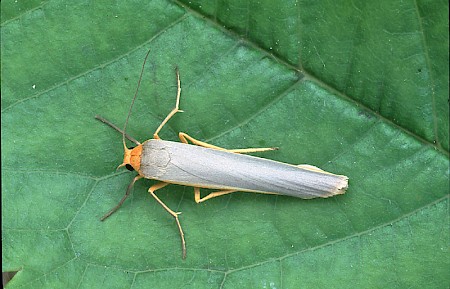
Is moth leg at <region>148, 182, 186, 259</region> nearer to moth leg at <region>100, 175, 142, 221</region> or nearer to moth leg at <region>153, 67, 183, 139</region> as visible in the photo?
moth leg at <region>100, 175, 142, 221</region>

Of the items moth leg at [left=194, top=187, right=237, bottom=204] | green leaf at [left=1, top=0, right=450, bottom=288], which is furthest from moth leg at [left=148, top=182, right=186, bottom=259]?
moth leg at [left=194, top=187, right=237, bottom=204]

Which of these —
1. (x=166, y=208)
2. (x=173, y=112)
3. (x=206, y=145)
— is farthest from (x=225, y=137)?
(x=166, y=208)

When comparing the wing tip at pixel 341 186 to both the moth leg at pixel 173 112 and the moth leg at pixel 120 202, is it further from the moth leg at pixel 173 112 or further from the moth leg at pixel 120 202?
the moth leg at pixel 120 202

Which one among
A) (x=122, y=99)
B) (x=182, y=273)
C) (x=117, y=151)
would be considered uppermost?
(x=122, y=99)

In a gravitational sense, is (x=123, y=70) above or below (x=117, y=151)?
above

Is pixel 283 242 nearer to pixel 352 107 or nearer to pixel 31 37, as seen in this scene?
pixel 352 107

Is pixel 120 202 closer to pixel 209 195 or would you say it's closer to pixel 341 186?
pixel 209 195

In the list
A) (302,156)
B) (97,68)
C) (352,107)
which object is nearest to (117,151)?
(97,68)

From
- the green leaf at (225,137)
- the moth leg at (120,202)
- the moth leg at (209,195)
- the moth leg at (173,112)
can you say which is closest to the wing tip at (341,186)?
the green leaf at (225,137)
